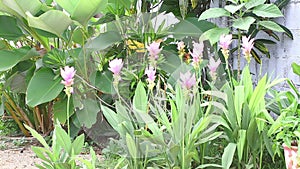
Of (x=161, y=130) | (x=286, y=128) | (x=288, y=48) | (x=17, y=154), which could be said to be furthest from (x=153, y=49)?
(x=17, y=154)

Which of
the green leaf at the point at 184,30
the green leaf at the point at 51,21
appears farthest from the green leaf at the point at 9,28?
the green leaf at the point at 184,30

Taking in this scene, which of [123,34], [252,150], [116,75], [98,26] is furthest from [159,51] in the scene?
[98,26]

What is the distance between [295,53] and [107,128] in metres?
0.86

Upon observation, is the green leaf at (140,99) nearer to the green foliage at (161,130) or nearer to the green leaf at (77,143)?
the green foliage at (161,130)

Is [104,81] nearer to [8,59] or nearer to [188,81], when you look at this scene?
[8,59]

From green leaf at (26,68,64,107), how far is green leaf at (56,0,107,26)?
0.93ft

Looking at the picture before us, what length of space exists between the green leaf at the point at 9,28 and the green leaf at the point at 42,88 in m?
0.27

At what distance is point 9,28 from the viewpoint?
197 cm

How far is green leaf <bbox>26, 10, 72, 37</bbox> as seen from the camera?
1.59 meters

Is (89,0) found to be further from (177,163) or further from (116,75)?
(177,163)

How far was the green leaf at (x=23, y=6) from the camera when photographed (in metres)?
1.73

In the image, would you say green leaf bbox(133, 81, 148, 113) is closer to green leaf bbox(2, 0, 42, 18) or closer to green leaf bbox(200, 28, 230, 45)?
green leaf bbox(200, 28, 230, 45)

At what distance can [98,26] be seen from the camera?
2.02 metres

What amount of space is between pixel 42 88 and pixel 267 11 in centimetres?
96
